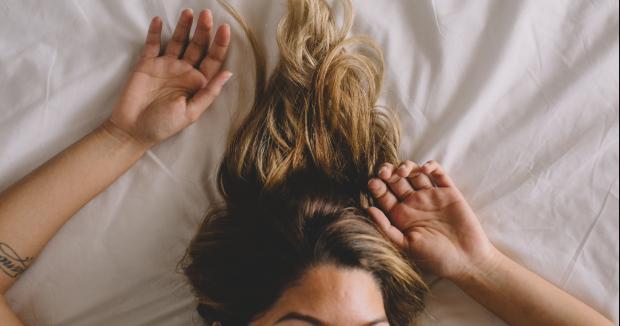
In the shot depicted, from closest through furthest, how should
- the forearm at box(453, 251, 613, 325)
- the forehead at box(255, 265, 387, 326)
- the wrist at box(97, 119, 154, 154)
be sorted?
the forehead at box(255, 265, 387, 326) → the forearm at box(453, 251, 613, 325) → the wrist at box(97, 119, 154, 154)

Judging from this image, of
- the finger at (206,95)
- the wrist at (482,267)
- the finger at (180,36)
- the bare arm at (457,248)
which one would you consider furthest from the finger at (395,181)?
the finger at (180,36)

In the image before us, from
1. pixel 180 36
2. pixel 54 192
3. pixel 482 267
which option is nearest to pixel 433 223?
pixel 482 267

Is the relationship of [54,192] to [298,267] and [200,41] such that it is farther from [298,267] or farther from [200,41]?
[298,267]

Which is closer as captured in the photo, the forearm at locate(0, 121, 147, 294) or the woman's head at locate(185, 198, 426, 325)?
the woman's head at locate(185, 198, 426, 325)

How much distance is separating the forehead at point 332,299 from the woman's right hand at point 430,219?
0.46 ft

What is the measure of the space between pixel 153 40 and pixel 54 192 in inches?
12.9

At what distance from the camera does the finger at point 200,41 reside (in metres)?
0.98

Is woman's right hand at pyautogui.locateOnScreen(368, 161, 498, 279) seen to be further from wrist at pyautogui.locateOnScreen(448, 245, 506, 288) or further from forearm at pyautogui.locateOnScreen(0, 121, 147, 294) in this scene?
forearm at pyautogui.locateOnScreen(0, 121, 147, 294)

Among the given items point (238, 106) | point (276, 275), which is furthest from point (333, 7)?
point (276, 275)

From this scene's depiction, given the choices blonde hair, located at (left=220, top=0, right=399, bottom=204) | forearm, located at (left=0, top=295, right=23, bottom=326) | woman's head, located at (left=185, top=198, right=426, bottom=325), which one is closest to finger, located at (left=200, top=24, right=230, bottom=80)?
blonde hair, located at (left=220, top=0, right=399, bottom=204)

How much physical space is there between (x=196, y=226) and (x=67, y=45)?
419 mm

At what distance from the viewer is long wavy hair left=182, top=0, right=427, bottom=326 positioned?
0.83 m

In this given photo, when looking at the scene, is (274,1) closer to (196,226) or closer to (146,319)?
(196,226)

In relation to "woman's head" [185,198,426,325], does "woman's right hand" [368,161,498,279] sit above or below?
below
